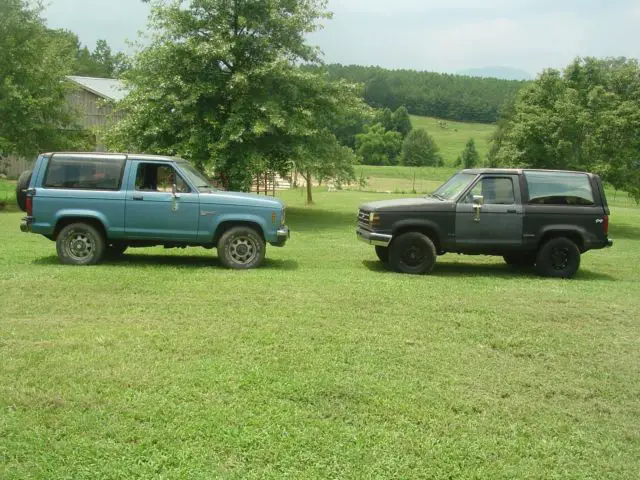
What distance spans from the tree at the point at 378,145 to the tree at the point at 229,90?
8641cm

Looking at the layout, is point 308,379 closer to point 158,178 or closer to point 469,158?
point 158,178

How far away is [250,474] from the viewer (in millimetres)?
3803

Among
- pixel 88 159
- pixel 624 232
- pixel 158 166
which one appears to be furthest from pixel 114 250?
pixel 624 232

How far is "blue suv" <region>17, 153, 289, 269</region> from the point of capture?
33.6 feet

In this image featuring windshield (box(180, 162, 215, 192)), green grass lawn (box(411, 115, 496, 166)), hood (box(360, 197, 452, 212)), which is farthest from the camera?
green grass lawn (box(411, 115, 496, 166))

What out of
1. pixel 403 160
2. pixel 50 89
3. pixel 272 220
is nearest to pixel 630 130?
pixel 272 220

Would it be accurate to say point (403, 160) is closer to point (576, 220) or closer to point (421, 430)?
point (576, 220)

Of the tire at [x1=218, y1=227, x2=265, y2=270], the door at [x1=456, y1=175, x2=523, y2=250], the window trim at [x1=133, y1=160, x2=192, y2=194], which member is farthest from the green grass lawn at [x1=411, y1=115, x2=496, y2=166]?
the window trim at [x1=133, y1=160, x2=192, y2=194]

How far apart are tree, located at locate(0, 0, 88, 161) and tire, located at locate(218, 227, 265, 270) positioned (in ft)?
51.4

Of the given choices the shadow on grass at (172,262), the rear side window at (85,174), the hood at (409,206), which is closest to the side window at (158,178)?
the rear side window at (85,174)

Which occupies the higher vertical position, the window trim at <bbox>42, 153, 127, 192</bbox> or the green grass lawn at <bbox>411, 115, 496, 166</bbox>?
the green grass lawn at <bbox>411, 115, 496, 166</bbox>

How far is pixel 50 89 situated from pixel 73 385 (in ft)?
72.2

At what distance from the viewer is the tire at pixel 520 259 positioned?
11.6 meters

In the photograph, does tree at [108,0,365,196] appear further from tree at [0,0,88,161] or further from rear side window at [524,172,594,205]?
rear side window at [524,172,594,205]
